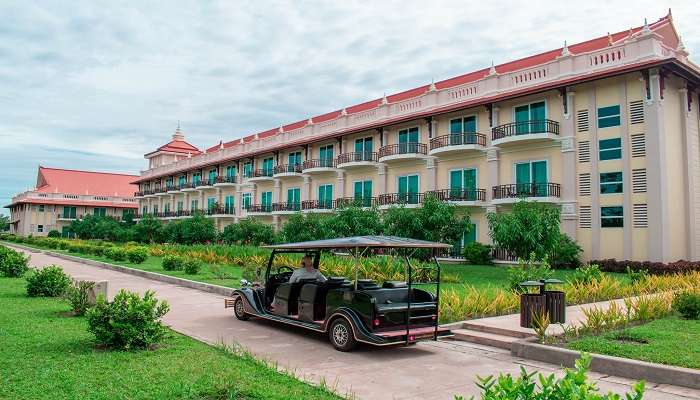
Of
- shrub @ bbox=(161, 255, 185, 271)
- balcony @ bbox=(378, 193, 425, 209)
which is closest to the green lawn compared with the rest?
shrub @ bbox=(161, 255, 185, 271)

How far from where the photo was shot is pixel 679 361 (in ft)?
22.2

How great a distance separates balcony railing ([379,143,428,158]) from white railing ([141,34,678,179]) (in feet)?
7.28

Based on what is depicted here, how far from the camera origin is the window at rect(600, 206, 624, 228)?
23.4 m

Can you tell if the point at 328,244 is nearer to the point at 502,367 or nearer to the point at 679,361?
the point at 502,367

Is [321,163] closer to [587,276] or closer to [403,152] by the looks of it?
[403,152]

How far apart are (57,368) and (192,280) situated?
Result: 12273 mm

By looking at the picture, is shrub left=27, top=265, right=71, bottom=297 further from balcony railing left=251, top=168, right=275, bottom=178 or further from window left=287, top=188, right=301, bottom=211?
balcony railing left=251, top=168, right=275, bottom=178

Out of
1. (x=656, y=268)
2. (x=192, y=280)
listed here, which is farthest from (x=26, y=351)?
(x=656, y=268)

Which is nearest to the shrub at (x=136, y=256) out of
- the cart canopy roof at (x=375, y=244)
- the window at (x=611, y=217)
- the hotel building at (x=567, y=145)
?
the hotel building at (x=567, y=145)

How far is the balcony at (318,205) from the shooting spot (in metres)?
37.9

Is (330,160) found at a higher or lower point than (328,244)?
higher

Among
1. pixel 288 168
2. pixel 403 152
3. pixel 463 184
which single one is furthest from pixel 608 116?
pixel 288 168

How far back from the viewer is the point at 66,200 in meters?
75.8

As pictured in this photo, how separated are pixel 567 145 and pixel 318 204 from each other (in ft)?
63.0
